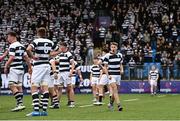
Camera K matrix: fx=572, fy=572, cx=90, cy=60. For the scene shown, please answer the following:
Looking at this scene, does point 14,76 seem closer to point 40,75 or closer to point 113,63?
point 40,75

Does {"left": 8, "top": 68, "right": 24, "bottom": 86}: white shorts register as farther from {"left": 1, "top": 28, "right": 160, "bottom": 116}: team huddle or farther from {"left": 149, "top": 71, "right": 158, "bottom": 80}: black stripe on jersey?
{"left": 149, "top": 71, "right": 158, "bottom": 80}: black stripe on jersey

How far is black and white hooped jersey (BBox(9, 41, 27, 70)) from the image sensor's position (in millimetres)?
18406

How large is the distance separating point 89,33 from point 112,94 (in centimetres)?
2331

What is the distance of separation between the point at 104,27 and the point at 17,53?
25594mm

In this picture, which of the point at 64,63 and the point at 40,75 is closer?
the point at 40,75

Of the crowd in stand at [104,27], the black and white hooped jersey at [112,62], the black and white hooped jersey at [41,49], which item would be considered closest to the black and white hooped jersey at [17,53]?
the black and white hooped jersey at [41,49]

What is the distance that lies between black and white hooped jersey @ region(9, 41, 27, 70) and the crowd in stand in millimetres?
16856

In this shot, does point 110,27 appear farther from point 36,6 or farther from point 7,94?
point 7,94

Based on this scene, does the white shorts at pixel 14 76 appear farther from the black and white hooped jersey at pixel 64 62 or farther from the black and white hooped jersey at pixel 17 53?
the black and white hooped jersey at pixel 64 62

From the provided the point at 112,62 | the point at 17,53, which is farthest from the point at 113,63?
the point at 17,53

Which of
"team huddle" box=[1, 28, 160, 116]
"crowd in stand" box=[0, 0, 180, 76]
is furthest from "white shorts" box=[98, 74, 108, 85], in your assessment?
"crowd in stand" box=[0, 0, 180, 76]

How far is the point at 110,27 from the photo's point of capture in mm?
42562

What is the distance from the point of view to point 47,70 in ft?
55.4

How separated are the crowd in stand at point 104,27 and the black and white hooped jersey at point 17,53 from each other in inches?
664
